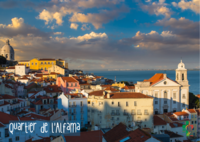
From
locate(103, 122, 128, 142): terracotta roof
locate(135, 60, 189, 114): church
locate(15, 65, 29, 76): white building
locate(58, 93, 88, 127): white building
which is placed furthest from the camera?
locate(15, 65, 29, 76): white building

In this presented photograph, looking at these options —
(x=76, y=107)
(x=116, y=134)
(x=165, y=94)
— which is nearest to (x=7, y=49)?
(x=76, y=107)

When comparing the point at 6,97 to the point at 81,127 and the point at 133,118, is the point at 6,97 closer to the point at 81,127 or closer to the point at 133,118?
the point at 81,127

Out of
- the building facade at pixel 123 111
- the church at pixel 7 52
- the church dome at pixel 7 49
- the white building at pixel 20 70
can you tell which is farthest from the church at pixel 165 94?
the church dome at pixel 7 49

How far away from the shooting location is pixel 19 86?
54.1 m

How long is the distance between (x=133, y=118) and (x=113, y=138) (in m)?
19.7

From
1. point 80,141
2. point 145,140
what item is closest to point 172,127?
point 80,141

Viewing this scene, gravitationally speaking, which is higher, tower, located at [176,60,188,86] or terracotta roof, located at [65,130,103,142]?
tower, located at [176,60,188,86]

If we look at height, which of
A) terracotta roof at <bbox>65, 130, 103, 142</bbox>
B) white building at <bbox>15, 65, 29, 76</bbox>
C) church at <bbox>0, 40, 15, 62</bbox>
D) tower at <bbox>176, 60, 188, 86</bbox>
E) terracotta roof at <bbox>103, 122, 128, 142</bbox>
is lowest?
terracotta roof at <bbox>65, 130, 103, 142</bbox>

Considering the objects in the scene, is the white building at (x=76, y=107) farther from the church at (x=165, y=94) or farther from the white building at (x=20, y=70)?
the white building at (x=20, y=70)

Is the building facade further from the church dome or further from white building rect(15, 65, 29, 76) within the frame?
the church dome

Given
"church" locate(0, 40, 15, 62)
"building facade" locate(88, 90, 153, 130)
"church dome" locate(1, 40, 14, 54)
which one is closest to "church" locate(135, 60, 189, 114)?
"building facade" locate(88, 90, 153, 130)

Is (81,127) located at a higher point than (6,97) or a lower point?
lower

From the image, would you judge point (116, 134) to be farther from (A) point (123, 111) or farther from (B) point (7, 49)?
(B) point (7, 49)

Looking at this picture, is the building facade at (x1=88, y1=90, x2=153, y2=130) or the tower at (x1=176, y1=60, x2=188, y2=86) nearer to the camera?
the building facade at (x1=88, y1=90, x2=153, y2=130)
